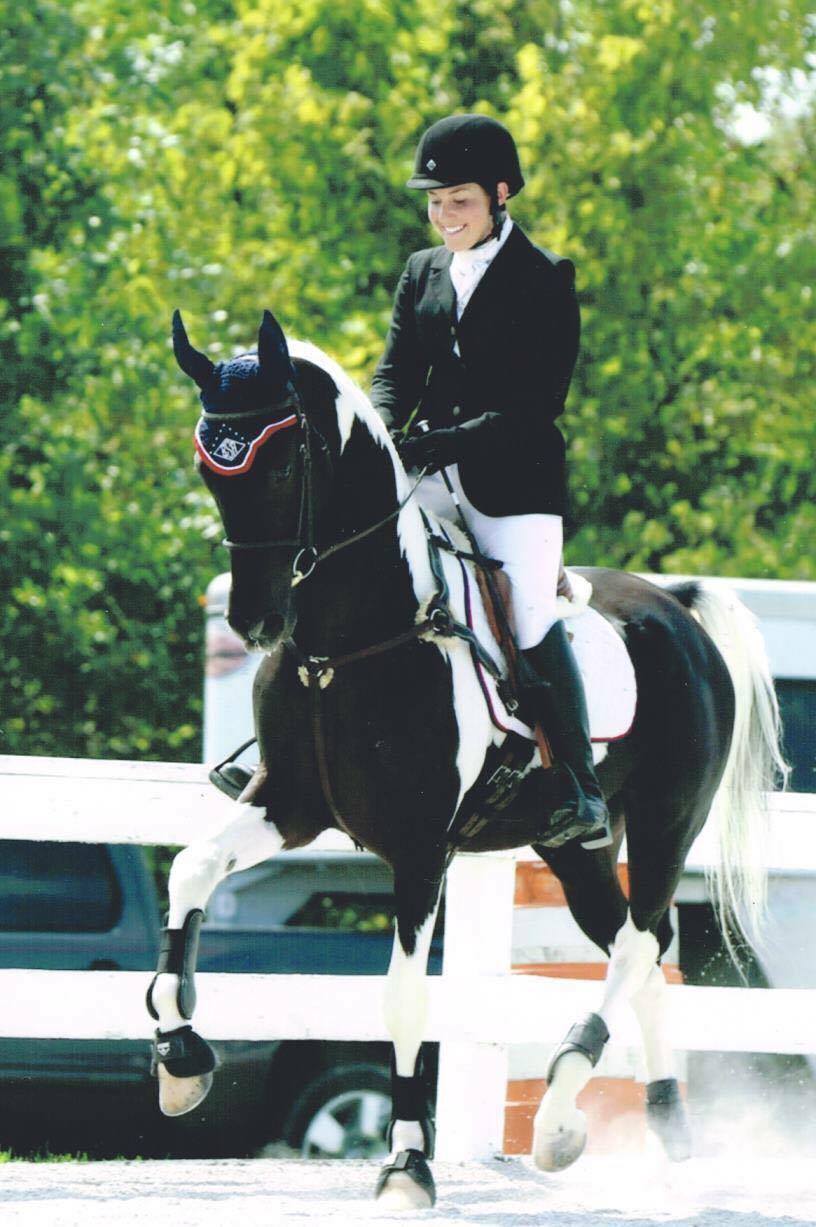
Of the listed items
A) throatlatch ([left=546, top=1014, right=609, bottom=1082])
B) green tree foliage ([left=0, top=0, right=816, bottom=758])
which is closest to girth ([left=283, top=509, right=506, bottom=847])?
throatlatch ([left=546, top=1014, right=609, bottom=1082])

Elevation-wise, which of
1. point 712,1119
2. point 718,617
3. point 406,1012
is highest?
point 718,617

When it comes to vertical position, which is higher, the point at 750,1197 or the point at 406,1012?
the point at 406,1012

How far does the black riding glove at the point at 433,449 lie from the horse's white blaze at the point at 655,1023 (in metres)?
2.12

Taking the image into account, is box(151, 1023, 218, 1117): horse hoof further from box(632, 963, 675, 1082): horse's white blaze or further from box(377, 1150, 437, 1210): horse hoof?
box(632, 963, 675, 1082): horse's white blaze

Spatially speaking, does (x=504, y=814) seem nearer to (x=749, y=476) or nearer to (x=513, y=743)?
(x=513, y=743)

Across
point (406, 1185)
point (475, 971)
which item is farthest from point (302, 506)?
point (475, 971)

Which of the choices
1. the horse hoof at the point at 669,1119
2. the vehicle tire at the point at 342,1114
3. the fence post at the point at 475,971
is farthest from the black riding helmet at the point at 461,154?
the vehicle tire at the point at 342,1114

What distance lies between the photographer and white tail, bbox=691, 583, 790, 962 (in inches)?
298

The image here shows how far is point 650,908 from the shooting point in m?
7.04

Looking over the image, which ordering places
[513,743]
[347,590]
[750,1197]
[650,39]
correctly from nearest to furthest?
1. [347,590]
2. [513,743]
3. [750,1197]
4. [650,39]

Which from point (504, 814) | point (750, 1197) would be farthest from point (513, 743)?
point (750, 1197)

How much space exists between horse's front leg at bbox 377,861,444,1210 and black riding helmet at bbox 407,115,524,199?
1.95 meters

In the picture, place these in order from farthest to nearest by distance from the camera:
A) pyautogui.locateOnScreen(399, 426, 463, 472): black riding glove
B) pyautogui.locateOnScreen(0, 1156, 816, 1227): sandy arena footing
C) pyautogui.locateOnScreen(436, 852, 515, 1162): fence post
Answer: pyautogui.locateOnScreen(436, 852, 515, 1162): fence post → pyautogui.locateOnScreen(399, 426, 463, 472): black riding glove → pyautogui.locateOnScreen(0, 1156, 816, 1227): sandy arena footing

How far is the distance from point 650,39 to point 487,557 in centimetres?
1296
